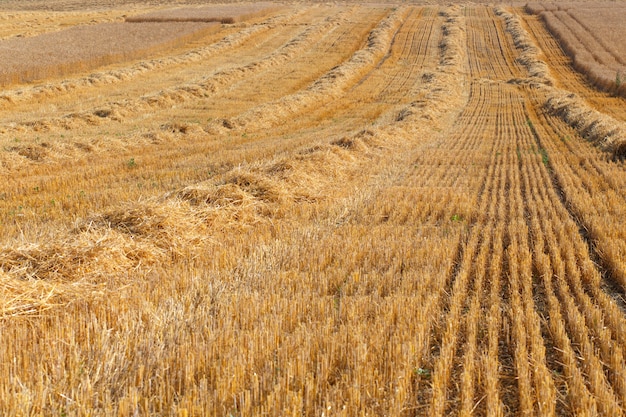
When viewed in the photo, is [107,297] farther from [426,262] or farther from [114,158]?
[114,158]

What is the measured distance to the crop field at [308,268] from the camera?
4598 mm

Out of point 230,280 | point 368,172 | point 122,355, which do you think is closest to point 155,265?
point 230,280

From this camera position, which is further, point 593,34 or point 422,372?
point 593,34

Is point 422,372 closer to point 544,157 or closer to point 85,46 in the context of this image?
point 544,157

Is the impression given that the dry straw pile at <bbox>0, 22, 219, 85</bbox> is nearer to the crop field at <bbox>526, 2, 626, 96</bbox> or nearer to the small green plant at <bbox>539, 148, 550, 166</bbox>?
the small green plant at <bbox>539, 148, 550, 166</bbox>

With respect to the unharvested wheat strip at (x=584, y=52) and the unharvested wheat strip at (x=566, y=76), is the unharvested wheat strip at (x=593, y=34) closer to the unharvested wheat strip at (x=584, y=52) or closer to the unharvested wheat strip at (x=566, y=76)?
the unharvested wheat strip at (x=584, y=52)

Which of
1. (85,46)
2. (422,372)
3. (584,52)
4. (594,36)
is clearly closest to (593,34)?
(594,36)

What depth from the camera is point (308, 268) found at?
7.46 meters

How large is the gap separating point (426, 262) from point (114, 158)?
11.8m

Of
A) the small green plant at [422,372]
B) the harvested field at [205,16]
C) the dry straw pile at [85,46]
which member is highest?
the harvested field at [205,16]

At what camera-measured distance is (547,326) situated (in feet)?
19.2

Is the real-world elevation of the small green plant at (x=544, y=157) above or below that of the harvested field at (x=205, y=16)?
below

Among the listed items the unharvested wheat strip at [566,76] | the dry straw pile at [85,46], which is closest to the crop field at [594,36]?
the unharvested wheat strip at [566,76]

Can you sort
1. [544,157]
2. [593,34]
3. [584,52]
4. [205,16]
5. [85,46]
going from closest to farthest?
[544,157]
[85,46]
[584,52]
[593,34]
[205,16]
